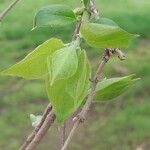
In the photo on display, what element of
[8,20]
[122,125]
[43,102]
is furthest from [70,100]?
[8,20]

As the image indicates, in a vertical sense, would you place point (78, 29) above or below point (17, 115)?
above

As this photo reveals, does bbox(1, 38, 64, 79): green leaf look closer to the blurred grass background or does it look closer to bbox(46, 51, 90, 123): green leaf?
bbox(46, 51, 90, 123): green leaf

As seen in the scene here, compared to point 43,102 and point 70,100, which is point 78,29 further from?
point 43,102

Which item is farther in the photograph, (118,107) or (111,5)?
(111,5)

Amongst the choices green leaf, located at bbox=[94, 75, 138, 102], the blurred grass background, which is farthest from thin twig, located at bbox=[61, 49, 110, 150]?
the blurred grass background

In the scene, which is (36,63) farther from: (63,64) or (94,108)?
(94,108)

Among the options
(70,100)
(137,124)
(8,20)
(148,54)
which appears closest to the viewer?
(70,100)
